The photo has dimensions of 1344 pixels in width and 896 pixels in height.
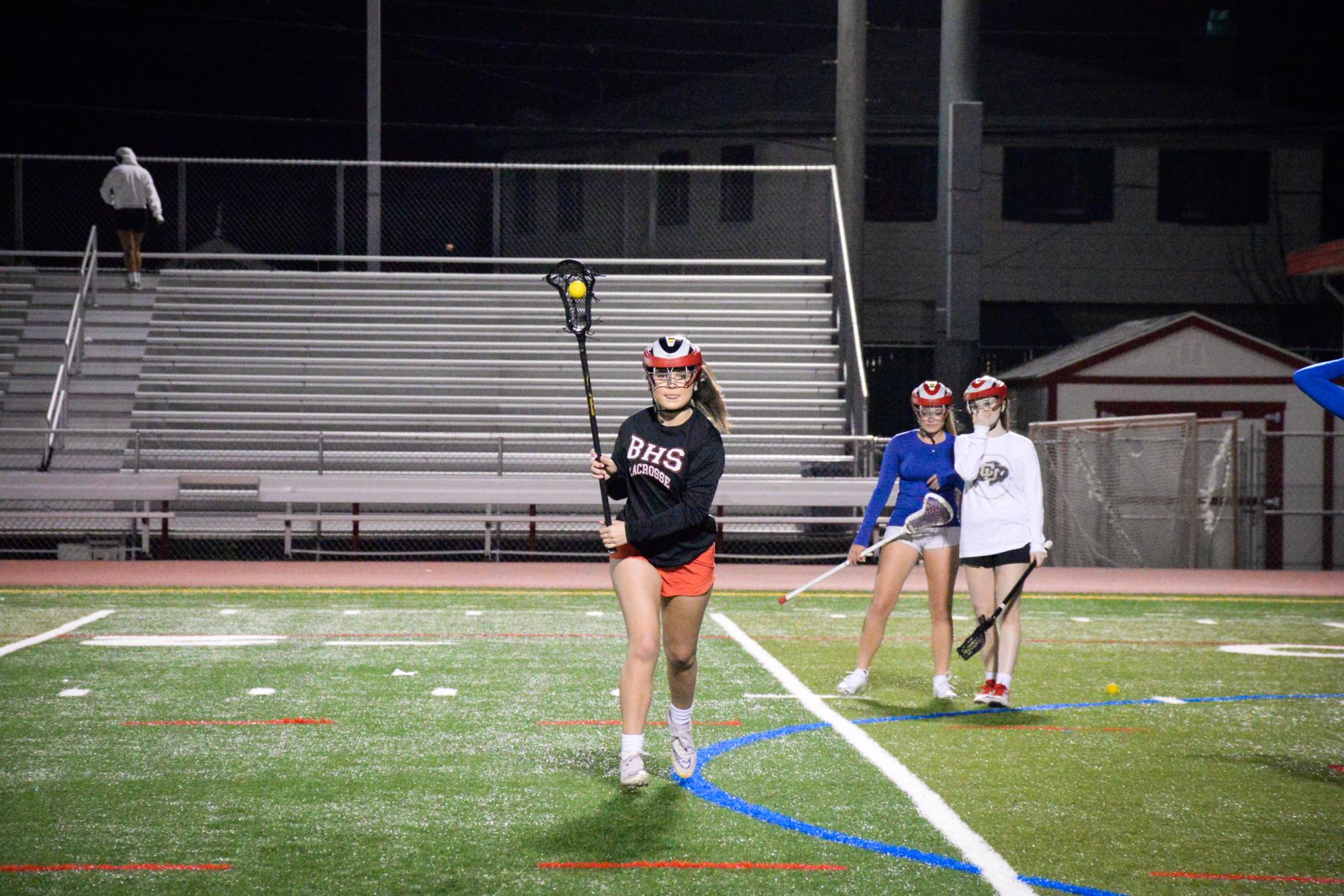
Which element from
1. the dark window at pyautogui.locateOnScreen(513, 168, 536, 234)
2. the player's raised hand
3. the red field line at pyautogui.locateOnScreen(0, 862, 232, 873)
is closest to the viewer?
the red field line at pyautogui.locateOnScreen(0, 862, 232, 873)

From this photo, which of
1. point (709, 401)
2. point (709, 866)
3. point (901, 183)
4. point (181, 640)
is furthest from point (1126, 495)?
point (709, 866)

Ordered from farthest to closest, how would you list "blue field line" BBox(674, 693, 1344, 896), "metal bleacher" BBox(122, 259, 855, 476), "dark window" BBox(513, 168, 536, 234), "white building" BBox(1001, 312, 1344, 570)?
"dark window" BBox(513, 168, 536, 234)
"white building" BBox(1001, 312, 1344, 570)
"metal bleacher" BBox(122, 259, 855, 476)
"blue field line" BBox(674, 693, 1344, 896)

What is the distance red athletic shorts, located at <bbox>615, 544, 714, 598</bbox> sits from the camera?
619cm

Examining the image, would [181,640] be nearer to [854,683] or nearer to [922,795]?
[854,683]

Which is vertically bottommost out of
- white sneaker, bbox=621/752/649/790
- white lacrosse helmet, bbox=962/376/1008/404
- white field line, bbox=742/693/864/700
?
white field line, bbox=742/693/864/700

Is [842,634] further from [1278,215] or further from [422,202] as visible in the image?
[1278,215]

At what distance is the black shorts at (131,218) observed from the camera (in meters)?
20.8

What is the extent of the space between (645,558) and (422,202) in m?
17.0

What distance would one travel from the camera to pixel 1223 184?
3194cm

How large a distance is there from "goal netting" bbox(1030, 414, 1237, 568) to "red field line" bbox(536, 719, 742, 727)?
12.3 metres

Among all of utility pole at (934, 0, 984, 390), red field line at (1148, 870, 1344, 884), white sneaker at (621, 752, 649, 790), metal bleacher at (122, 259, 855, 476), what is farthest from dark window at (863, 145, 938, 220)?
red field line at (1148, 870, 1344, 884)

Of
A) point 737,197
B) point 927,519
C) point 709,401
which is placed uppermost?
point 737,197

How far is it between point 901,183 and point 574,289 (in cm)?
2645

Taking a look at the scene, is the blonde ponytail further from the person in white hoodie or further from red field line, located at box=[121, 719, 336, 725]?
the person in white hoodie
